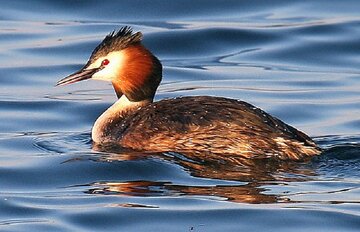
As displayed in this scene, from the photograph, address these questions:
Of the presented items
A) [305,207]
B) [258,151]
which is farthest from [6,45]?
[305,207]

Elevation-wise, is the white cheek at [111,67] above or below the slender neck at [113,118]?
above

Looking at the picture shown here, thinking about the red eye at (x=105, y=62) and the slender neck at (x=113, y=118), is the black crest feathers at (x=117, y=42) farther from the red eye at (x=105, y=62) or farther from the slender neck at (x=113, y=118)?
the slender neck at (x=113, y=118)

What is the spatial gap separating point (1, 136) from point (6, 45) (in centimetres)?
429

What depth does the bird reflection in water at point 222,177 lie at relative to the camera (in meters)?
8.95

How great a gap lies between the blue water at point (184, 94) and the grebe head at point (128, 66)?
585 mm

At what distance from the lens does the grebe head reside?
35.8ft

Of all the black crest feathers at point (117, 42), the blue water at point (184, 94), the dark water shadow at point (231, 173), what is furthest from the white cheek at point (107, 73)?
the dark water shadow at point (231, 173)

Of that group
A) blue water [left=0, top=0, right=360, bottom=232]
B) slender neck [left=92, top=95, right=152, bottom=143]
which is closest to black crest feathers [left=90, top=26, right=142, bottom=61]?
slender neck [left=92, top=95, right=152, bottom=143]

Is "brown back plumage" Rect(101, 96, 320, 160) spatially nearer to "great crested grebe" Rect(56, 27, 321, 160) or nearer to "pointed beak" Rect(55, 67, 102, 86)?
"great crested grebe" Rect(56, 27, 321, 160)

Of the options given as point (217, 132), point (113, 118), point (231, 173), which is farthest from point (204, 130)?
point (113, 118)

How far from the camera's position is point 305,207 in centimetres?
860

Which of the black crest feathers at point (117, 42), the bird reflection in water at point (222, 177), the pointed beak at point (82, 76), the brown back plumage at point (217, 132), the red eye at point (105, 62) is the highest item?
the black crest feathers at point (117, 42)

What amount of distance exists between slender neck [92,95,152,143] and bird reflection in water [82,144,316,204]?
35cm

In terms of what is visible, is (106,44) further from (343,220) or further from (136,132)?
(343,220)
